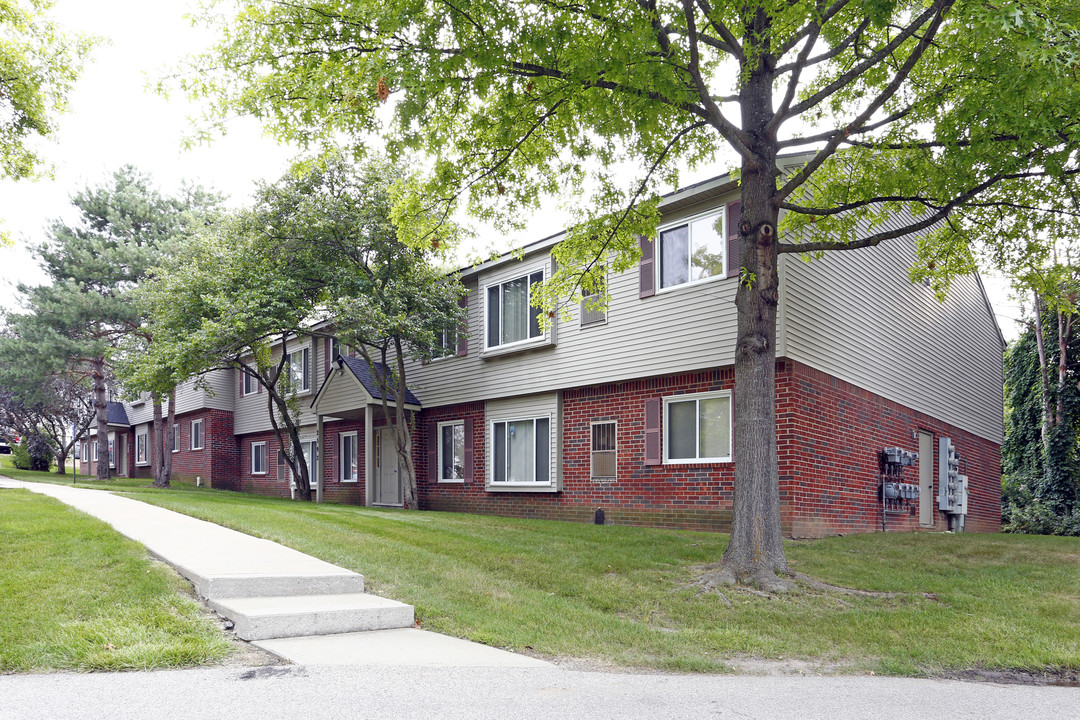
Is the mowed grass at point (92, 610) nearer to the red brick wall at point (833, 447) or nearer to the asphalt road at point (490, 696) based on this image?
the asphalt road at point (490, 696)

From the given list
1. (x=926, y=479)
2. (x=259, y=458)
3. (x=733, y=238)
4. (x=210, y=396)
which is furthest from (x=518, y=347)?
(x=210, y=396)

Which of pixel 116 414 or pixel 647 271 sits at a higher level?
pixel 647 271

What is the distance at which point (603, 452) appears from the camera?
14484 mm

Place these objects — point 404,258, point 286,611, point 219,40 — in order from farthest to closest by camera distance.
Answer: point 404,258, point 219,40, point 286,611

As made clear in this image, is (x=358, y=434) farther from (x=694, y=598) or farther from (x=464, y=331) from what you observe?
(x=694, y=598)

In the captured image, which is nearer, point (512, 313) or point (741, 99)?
point (741, 99)

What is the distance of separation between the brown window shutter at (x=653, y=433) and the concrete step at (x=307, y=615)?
773 centimetres

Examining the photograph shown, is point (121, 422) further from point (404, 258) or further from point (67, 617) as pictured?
point (67, 617)

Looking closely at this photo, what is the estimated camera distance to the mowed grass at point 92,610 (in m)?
4.66

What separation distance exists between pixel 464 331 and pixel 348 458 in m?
7.02

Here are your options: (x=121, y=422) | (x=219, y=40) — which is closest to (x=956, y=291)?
(x=219, y=40)

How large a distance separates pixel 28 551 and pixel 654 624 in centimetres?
575

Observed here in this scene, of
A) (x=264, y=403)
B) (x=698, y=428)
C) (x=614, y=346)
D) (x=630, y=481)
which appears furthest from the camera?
(x=264, y=403)

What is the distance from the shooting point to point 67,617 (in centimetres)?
529
